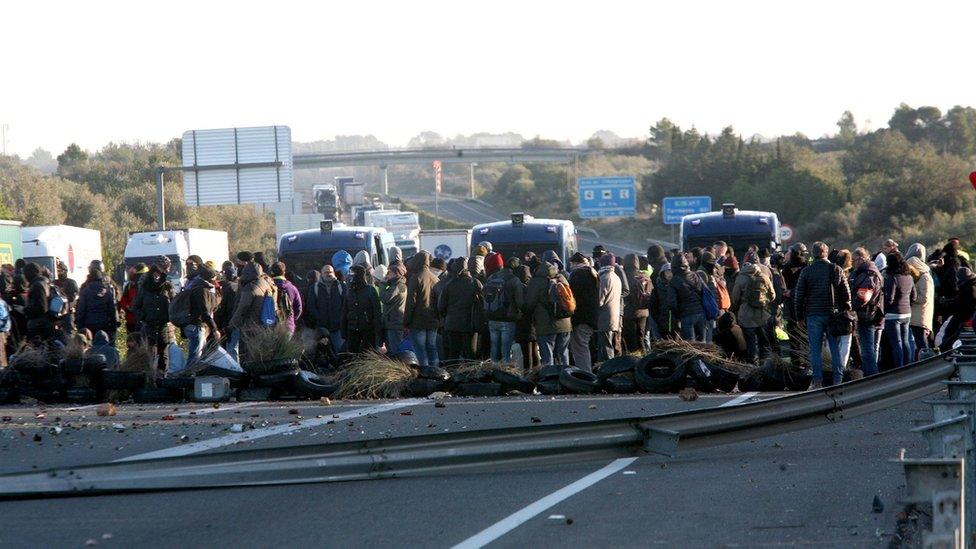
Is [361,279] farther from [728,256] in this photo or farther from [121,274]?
[121,274]

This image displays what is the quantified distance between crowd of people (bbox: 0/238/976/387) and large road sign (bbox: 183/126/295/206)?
1930 cm

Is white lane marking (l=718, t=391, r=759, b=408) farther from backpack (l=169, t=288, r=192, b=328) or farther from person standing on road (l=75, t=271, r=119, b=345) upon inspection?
person standing on road (l=75, t=271, r=119, b=345)

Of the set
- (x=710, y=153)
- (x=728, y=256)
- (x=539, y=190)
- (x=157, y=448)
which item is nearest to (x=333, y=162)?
(x=539, y=190)

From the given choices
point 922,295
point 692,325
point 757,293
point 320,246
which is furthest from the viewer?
point 320,246

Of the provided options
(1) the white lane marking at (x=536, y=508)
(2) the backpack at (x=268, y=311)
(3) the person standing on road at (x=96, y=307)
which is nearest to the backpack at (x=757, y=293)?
(2) the backpack at (x=268, y=311)

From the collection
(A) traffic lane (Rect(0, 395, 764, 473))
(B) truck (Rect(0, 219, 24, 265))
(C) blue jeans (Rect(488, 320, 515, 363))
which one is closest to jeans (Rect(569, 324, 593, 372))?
(C) blue jeans (Rect(488, 320, 515, 363))

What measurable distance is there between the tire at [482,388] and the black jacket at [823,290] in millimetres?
3771

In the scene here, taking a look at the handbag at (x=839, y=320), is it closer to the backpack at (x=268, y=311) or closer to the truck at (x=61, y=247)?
the backpack at (x=268, y=311)

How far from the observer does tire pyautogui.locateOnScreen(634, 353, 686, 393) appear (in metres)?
16.0

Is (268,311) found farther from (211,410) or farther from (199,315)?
(211,410)

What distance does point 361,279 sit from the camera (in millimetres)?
19375

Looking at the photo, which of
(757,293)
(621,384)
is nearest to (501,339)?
(621,384)

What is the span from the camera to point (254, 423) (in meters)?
13.5

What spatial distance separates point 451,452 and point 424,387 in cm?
716
